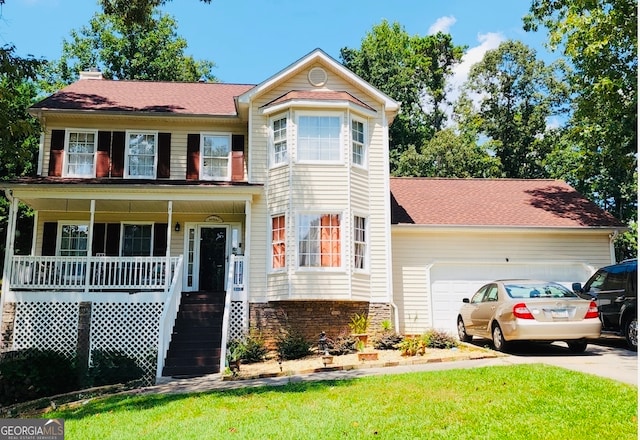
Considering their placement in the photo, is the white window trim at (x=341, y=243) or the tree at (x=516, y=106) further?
the tree at (x=516, y=106)

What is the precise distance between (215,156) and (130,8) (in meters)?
5.42

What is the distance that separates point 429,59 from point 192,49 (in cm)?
1674

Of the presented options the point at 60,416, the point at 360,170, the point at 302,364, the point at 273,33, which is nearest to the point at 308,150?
the point at 360,170

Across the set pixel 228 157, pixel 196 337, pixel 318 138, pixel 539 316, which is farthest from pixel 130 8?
pixel 539 316

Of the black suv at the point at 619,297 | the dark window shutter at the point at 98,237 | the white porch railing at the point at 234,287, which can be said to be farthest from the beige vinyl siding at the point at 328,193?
the black suv at the point at 619,297

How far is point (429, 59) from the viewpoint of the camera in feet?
123

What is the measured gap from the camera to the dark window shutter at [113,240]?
16312mm

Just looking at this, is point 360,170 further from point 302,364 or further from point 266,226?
point 302,364

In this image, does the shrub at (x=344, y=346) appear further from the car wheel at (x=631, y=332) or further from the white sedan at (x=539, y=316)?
the car wheel at (x=631, y=332)

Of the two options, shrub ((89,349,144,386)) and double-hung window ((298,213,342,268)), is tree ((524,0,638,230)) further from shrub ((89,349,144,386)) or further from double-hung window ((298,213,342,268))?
shrub ((89,349,144,386))

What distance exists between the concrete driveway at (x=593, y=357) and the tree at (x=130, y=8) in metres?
14.2

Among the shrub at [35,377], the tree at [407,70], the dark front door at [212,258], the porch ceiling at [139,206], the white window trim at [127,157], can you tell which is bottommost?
the shrub at [35,377]

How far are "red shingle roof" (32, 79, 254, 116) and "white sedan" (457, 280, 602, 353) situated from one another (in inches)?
395
